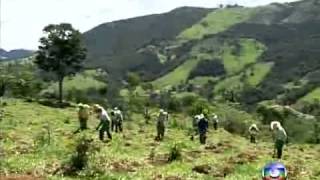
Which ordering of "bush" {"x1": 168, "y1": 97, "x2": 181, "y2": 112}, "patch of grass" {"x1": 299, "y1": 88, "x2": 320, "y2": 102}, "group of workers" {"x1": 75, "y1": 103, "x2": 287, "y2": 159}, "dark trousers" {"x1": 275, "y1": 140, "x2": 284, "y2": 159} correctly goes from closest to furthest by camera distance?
"group of workers" {"x1": 75, "y1": 103, "x2": 287, "y2": 159}, "dark trousers" {"x1": 275, "y1": 140, "x2": 284, "y2": 159}, "bush" {"x1": 168, "y1": 97, "x2": 181, "y2": 112}, "patch of grass" {"x1": 299, "y1": 88, "x2": 320, "y2": 102}

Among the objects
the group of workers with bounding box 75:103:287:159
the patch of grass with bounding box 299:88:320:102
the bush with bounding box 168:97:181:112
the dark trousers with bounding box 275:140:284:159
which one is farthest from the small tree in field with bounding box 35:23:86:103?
the patch of grass with bounding box 299:88:320:102

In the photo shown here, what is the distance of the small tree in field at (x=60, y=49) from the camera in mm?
75750

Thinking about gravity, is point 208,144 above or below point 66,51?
below

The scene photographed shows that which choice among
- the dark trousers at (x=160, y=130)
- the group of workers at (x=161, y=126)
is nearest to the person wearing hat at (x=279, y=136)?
the group of workers at (x=161, y=126)

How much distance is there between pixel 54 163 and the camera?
2656 cm

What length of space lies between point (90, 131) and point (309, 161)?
12.6 m

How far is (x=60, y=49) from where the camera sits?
2987 inches

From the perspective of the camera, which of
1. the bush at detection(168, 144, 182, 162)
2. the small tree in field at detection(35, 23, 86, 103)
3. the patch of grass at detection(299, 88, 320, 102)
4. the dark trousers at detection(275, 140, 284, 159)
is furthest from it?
the patch of grass at detection(299, 88, 320, 102)

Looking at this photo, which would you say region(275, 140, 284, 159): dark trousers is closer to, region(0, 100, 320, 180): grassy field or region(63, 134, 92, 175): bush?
region(0, 100, 320, 180): grassy field

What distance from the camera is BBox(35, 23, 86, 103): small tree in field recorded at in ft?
249

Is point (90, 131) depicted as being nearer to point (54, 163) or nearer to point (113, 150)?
point (113, 150)

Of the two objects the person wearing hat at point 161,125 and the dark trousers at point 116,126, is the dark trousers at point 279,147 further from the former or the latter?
the dark trousers at point 116,126

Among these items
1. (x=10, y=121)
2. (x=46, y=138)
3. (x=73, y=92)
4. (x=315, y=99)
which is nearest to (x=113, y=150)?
(x=46, y=138)

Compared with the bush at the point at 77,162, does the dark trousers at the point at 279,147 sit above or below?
below
